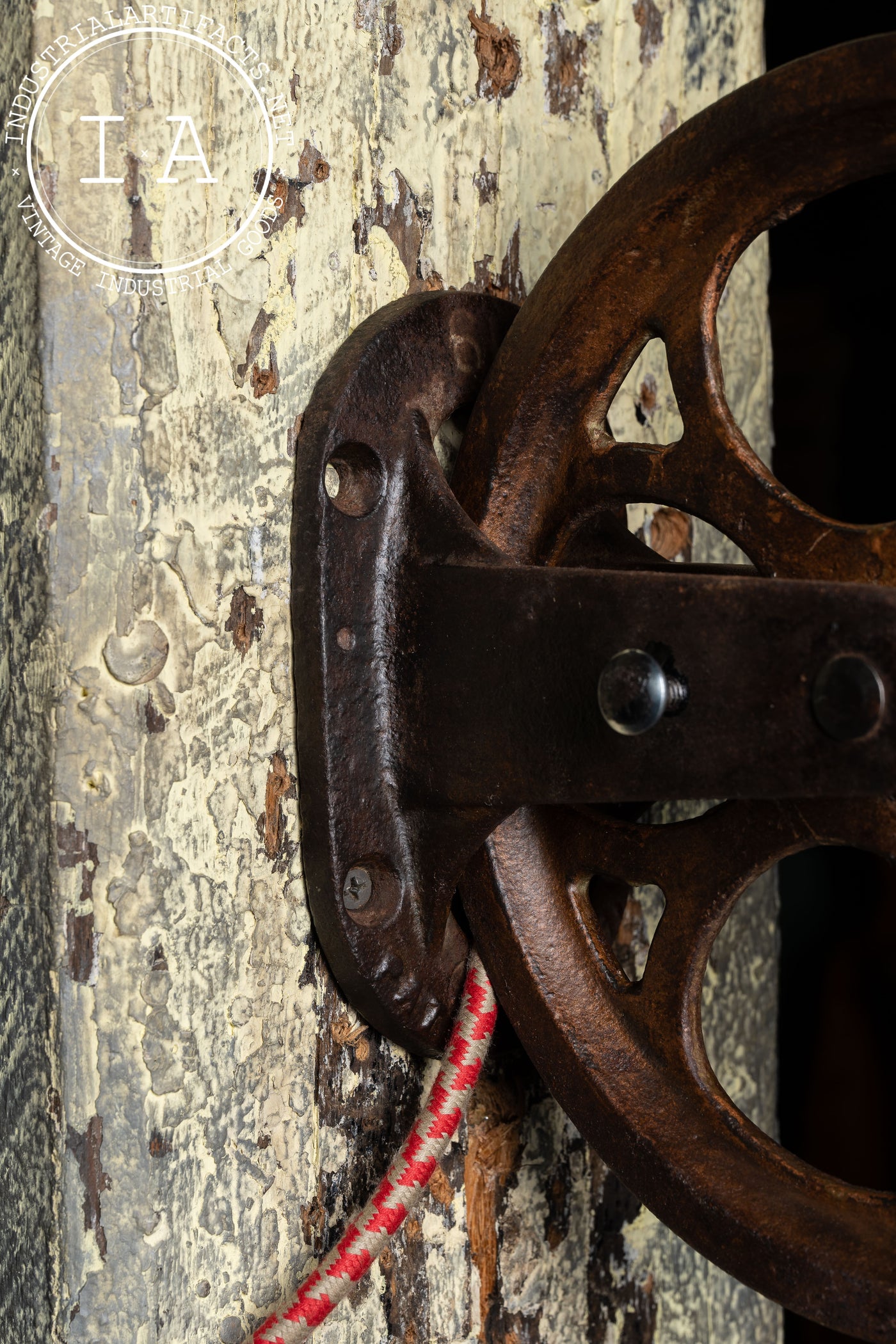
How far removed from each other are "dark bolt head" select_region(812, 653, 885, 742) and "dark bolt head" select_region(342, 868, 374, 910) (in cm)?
22

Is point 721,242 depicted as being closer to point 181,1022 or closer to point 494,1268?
point 181,1022

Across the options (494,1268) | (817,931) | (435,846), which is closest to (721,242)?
(435,846)

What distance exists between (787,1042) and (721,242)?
1372mm

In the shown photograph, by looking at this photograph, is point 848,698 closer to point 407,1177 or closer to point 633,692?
point 633,692

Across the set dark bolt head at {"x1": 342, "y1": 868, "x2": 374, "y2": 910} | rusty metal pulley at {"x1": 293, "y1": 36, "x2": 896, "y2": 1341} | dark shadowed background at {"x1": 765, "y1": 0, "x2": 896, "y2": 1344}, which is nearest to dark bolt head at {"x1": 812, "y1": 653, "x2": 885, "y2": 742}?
rusty metal pulley at {"x1": 293, "y1": 36, "x2": 896, "y2": 1341}

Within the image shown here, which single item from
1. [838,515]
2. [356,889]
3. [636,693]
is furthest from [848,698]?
[838,515]

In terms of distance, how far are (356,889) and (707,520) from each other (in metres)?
0.22

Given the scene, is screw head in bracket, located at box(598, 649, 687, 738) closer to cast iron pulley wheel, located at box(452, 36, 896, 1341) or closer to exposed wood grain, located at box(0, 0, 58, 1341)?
cast iron pulley wheel, located at box(452, 36, 896, 1341)

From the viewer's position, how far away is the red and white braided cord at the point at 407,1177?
0.52 metres

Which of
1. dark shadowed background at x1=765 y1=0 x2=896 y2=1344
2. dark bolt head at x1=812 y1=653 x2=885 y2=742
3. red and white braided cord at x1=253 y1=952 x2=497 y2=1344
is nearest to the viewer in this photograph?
dark bolt head at x1=812 y1=653 x2=885 y2=742

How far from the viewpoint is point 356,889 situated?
0.56 m

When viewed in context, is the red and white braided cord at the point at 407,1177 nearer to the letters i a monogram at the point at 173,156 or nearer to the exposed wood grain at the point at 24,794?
the exposed wood grain at the point at 24,794

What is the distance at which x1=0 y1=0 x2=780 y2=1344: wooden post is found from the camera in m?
0.48

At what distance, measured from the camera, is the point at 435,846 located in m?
0.56
